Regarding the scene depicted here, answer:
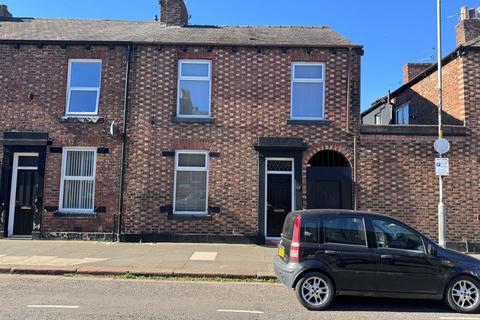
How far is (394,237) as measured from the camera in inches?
276

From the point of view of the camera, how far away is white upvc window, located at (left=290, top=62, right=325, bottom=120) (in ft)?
44.5

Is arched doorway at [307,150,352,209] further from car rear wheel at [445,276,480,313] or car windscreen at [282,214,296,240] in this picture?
car rear wheel at [445,276,480,313]

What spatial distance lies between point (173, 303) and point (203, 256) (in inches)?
155

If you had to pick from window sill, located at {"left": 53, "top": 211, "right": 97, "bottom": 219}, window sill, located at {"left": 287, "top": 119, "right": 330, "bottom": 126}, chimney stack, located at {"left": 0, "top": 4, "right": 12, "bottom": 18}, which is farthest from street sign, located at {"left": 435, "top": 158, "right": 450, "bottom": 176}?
chimney stack, located at {"left": 0, "top": 4, "right": 12, "bottom": 18}

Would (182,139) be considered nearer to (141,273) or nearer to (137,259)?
(137,259)

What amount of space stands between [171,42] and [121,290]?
8.59 metres

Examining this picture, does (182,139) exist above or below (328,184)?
above

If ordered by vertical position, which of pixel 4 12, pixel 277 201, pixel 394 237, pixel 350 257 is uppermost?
pixel 4 12

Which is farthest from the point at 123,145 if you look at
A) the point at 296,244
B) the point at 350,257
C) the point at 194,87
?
the point at 350,257

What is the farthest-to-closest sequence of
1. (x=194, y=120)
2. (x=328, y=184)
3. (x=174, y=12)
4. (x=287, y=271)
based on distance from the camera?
(x=174, y=12)
(x=194, y=120)
(x=328, y=184)
(x=287, y=271)

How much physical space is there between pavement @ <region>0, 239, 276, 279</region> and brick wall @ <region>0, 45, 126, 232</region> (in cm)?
128

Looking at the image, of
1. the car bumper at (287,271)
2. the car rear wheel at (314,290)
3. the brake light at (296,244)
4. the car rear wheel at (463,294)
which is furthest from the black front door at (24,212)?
the car rear wheel at (463,294)

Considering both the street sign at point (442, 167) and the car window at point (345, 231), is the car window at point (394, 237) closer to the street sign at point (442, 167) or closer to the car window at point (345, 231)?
the car window at point (345, 231)

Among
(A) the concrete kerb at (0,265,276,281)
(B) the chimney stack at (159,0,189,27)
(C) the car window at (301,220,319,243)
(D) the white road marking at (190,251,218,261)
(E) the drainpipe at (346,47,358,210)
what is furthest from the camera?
(B) the chimney stack at (159,0,189,27)
